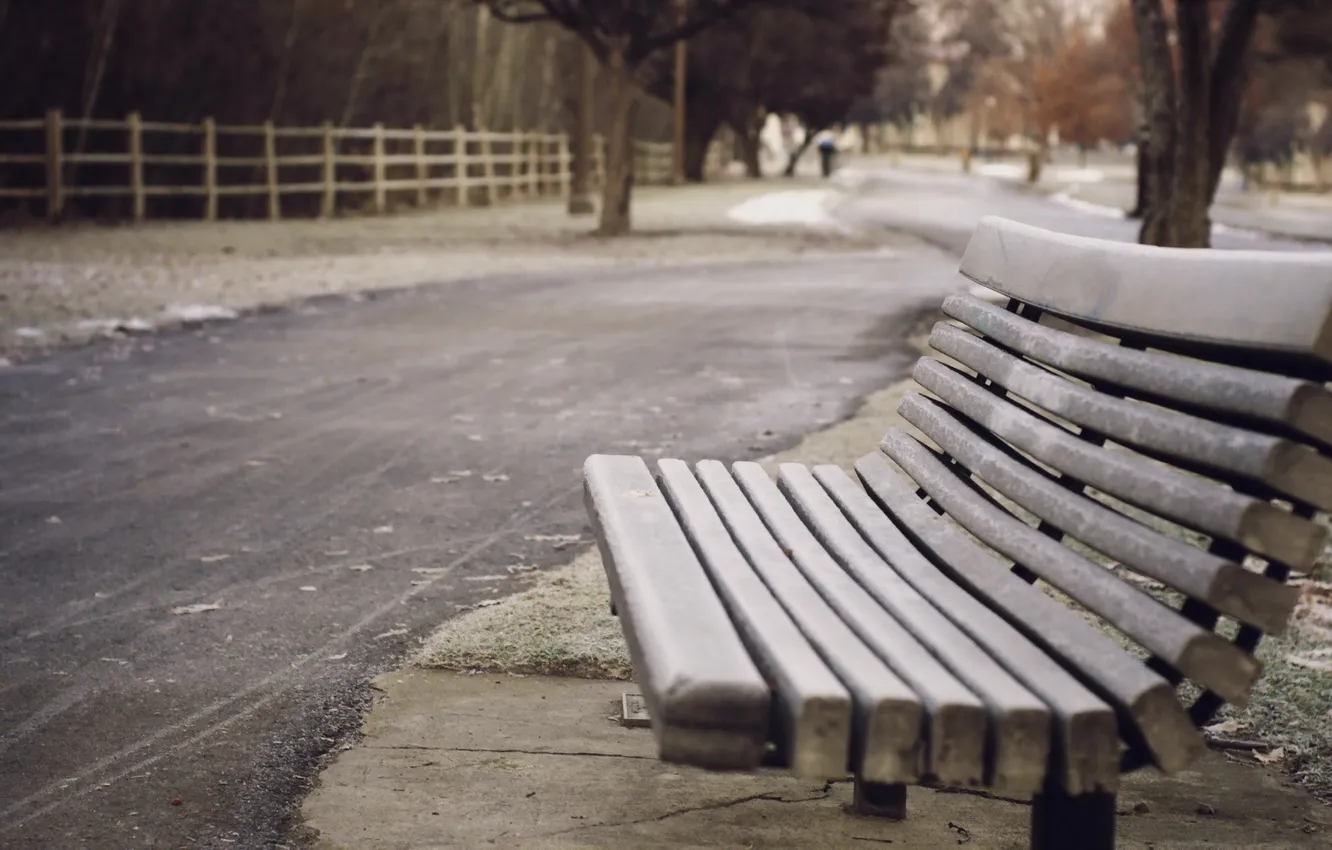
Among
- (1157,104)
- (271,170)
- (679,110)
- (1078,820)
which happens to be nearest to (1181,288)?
(1078,820)

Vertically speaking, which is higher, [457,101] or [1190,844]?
[457,101]

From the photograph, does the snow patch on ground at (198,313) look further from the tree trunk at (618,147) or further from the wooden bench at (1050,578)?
the tree trunk at (618,147)

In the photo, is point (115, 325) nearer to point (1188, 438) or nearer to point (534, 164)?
point (1188, 438)

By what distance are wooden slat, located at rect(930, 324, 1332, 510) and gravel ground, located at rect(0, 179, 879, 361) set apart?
8.41 m

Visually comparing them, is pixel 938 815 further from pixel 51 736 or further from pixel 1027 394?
pixel 51 736

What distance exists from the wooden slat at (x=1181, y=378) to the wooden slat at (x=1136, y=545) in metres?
0.20

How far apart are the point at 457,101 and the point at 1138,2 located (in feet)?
84.3

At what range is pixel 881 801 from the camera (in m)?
3.19

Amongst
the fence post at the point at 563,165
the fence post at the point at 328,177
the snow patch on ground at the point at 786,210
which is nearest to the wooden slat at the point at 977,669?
the snow patch on ground at the point at 786,210

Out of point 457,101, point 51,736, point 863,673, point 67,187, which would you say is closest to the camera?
point 863,673

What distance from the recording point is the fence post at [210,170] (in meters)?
26.4

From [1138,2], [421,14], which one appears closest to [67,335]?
[1138,2]

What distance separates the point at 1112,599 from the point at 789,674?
21.5 inches

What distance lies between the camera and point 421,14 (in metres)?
35.2
